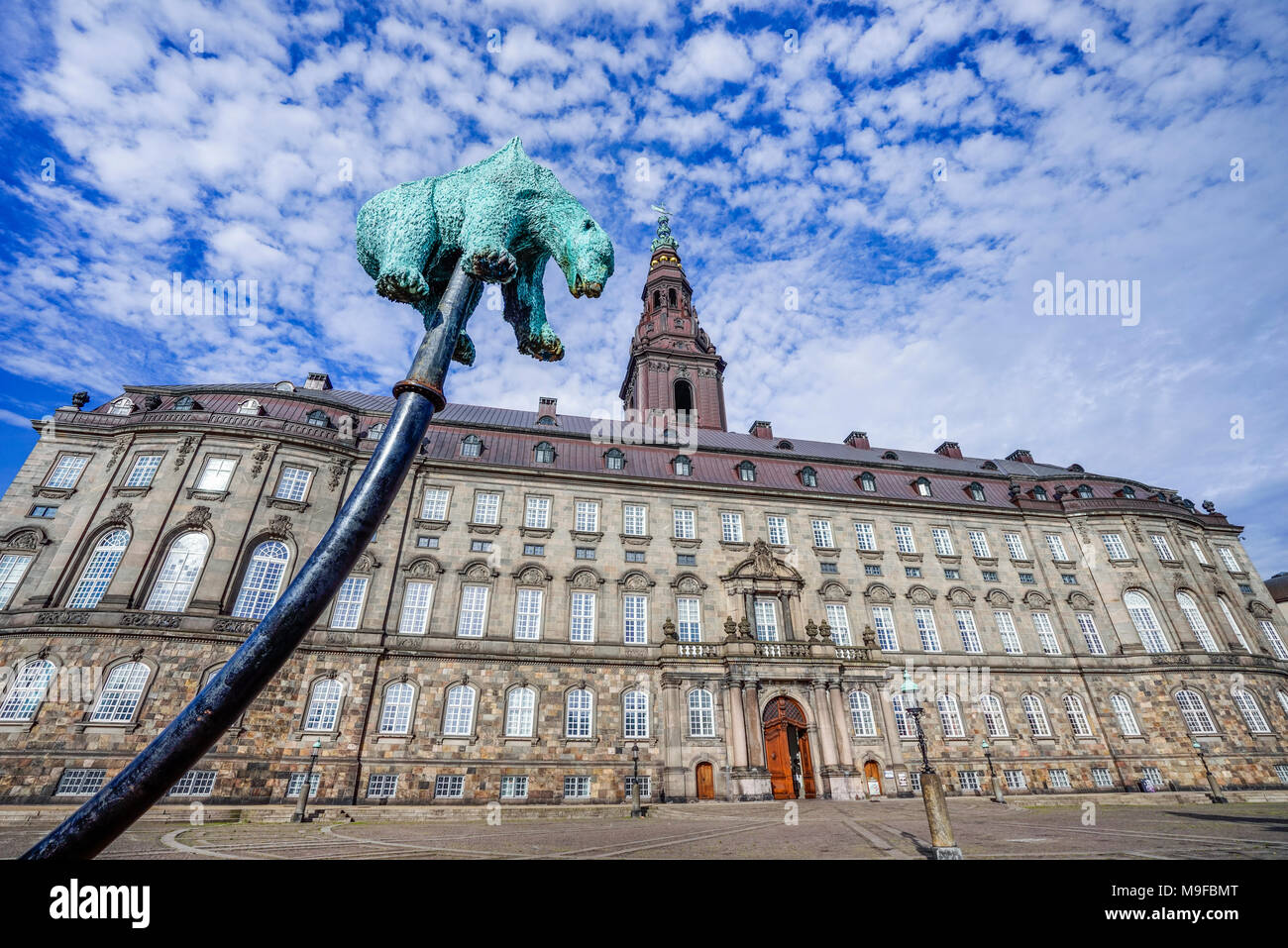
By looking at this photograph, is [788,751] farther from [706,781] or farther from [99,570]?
[99,570]

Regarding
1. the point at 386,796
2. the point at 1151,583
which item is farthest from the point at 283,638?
the point at 1151,583

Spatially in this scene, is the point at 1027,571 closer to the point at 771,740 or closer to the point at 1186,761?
the point at 1186,761

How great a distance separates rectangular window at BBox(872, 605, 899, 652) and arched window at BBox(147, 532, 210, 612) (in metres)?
31.7

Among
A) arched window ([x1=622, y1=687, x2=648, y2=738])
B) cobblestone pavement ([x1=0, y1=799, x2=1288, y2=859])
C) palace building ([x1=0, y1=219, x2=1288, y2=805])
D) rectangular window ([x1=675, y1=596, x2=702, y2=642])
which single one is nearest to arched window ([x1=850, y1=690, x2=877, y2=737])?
palace building ([x1=0, y1=219, x2=1288, y2=805])

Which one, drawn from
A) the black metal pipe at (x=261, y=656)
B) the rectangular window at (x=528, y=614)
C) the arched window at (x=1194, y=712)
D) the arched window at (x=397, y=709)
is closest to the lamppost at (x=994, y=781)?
the arched window at (x=1194, y=712)

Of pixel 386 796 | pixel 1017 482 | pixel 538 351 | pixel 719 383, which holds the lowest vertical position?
pixel 386 796

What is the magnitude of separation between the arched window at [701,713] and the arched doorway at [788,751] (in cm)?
227

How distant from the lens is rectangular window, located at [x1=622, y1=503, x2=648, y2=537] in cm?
3010

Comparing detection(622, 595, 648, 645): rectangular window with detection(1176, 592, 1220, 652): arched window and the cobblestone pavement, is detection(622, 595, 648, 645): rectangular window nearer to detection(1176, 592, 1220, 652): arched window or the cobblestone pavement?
the cobblestone pavement

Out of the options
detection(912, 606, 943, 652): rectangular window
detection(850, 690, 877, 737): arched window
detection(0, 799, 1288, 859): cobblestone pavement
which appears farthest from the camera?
detection(912, 606, 943, 652): rectangular window

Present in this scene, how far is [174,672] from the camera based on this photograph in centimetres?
2217

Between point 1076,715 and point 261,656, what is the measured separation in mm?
38711

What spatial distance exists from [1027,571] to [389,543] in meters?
35.4

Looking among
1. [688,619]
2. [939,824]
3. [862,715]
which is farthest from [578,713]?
[939,824]
